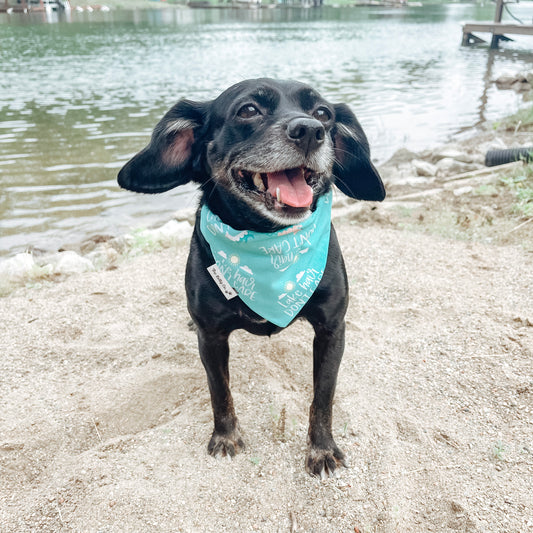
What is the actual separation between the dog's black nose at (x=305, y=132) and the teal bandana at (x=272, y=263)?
0.41 m

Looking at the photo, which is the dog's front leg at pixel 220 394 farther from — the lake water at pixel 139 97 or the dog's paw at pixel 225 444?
the lake water at pixel 139 97

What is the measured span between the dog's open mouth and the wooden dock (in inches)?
897

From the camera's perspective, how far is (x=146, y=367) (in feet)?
11.0

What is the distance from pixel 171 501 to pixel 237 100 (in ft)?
6.79

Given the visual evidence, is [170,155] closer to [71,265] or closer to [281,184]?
[281,184]

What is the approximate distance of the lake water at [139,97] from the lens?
744 centimetres

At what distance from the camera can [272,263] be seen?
2666 mm

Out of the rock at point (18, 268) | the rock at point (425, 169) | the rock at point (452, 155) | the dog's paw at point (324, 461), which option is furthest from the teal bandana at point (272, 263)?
the rock at point (452, 155)

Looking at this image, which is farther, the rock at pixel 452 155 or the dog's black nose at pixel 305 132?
the rock at pixel 452 155

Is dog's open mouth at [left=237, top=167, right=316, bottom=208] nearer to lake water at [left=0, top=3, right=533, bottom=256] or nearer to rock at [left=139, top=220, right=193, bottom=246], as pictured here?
rock at [left=139, top=220, right=193, bottom=246]

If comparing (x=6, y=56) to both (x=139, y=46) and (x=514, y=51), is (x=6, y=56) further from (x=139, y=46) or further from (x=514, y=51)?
(x=514, y=51)

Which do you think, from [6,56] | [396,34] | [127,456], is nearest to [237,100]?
[127,456]

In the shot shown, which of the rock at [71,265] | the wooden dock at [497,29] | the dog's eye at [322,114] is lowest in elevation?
the rock at [71,265]

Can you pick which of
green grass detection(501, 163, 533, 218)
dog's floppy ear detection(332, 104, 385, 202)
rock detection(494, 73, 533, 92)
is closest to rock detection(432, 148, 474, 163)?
green grass detection(501, 163, 533, 218)
